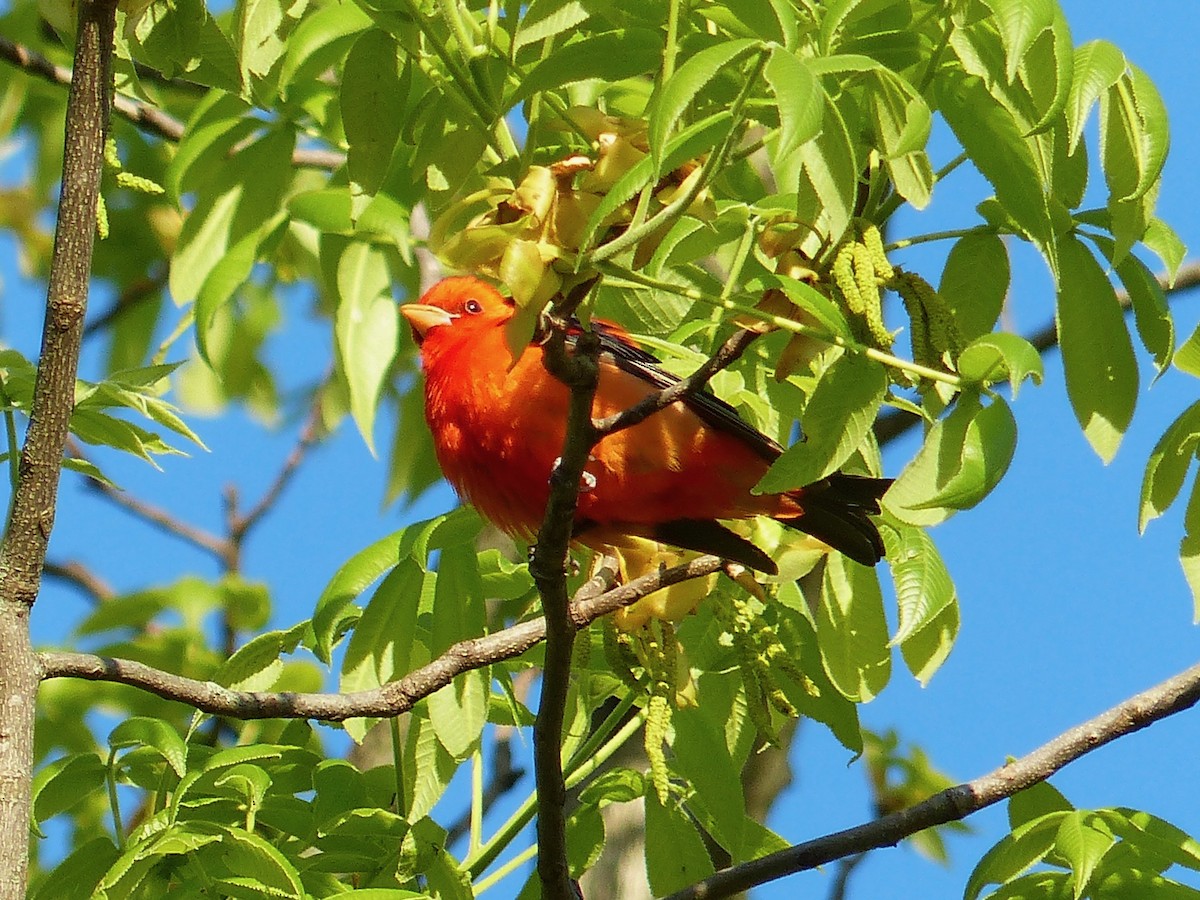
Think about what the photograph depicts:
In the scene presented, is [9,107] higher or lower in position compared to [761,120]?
higher

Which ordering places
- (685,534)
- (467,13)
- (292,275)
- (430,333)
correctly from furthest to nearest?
(292,275) → (430,333) → (685,534) → (467,13)

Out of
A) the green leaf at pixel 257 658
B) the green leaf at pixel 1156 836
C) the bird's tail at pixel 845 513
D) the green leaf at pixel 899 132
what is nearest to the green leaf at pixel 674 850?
the bird's tail at pixel 845 513

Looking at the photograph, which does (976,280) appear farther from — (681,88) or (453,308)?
(453,308)

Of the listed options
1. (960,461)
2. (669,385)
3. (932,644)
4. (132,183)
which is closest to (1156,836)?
(932,644)

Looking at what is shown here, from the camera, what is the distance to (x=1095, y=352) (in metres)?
2.72

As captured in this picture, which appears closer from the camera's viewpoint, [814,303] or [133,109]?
[814,303]

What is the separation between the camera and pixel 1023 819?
322cm

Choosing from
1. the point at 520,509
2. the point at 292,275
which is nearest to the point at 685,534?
the point at 520,509

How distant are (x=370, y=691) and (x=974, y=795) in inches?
48.3

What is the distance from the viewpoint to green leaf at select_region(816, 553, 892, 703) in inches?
124

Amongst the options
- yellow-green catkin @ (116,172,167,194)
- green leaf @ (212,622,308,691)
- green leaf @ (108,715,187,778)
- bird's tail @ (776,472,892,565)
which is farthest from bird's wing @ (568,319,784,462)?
green leaf @ (108,715,187,778)

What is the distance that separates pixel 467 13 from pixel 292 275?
356 cm

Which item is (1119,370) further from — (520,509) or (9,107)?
(9,107)

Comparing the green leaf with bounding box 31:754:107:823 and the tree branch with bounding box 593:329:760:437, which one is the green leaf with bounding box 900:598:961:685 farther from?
the green leaf with bounding box 31:754:107:823
